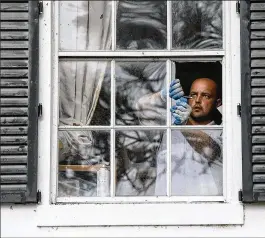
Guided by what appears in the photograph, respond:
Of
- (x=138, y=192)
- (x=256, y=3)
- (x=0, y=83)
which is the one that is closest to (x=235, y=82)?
(x=256, y=3)

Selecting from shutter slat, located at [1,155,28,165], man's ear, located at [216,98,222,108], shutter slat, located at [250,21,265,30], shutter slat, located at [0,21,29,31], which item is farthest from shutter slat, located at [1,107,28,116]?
shutter slat, located at [250,21,265,30]

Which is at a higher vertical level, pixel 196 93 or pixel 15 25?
pixel 15 25

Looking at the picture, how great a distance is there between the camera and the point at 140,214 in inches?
223

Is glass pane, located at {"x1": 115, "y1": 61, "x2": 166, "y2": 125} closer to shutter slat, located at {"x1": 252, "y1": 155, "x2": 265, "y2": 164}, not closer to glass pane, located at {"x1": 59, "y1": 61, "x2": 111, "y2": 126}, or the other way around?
glass pane, located at {"x1": 59, "y1": 61, "x2": 111, "y2": 126}

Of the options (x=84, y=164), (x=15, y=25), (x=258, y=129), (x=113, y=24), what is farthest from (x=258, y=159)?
(x=15, y=25)

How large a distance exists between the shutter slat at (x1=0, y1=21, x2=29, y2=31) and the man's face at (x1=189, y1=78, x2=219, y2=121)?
1187 millimetres

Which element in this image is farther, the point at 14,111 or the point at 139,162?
the point at 139,162

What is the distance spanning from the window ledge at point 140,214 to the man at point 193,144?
0.14 meters

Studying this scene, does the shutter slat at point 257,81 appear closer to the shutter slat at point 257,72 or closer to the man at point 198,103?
the shutter slat at point 257,72

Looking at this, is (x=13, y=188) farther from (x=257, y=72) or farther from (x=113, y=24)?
(x=257, y=72)

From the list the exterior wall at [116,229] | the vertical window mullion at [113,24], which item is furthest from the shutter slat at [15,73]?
the exterior wall at [116,229]

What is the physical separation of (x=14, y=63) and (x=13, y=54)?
0.20 feet

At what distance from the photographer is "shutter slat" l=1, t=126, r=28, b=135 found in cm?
564

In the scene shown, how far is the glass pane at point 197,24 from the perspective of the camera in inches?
230
